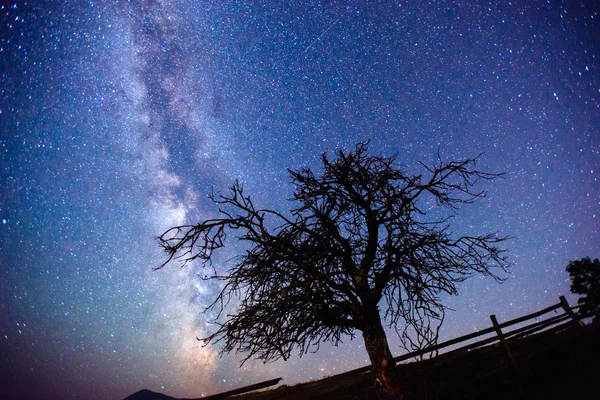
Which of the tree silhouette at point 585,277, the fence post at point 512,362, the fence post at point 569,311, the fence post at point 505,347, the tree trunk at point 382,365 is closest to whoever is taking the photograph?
the tree trunk at point 382,365

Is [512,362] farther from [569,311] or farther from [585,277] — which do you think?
[585,277]

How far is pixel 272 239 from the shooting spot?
463 centimetres

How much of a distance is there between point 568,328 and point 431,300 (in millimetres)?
11165

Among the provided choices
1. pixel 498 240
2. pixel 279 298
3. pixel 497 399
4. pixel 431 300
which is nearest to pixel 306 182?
pixel 279 298

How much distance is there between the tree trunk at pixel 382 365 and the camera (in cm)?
442

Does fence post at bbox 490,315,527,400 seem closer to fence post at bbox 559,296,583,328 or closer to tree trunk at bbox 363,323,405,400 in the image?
fence post at bbox 559,296,583,328

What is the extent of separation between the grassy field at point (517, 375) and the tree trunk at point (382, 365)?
159 inches

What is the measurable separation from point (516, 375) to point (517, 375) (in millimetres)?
27

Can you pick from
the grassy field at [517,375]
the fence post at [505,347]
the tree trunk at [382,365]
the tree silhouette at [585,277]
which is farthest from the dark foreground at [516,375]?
the tree silhouette at [585,277]

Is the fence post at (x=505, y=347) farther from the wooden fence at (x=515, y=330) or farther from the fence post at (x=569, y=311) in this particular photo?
the fence post at (x=569, y=311)

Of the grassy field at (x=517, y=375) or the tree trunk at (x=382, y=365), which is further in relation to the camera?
the grassy field at (x=517, y=375)

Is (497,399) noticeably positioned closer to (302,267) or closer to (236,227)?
(302,267)

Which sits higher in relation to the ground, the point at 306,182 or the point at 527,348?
the point at 306,182

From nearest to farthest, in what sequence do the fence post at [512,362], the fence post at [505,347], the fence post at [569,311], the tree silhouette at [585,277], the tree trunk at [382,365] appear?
the tree trunk at [382,365] → the fence post at [512,362] → the fence post at [505,347] → the fence post at [569,311] → the tree silhouette at [585,277]
